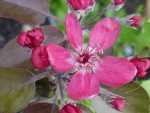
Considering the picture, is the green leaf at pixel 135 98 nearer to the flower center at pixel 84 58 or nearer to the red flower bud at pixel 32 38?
the flower center at pixel 84 58

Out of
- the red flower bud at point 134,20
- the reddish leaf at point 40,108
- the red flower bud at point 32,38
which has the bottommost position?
the reddish leaf at point 40,108

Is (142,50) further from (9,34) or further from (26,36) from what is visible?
(26,36)

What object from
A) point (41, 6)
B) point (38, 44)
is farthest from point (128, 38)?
point (38, 44)

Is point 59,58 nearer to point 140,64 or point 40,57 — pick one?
point 40,57

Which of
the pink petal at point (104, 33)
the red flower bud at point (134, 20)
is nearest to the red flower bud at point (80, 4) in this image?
the pink petal at point (104, 33)

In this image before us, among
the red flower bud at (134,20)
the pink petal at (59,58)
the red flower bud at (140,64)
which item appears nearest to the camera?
the pink petal at (59,58)

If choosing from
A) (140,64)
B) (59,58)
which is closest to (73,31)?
(59,58)

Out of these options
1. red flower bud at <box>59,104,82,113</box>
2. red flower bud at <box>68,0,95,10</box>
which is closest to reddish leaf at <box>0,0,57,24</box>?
red flower bud at <box>68,0,95,10</box>
